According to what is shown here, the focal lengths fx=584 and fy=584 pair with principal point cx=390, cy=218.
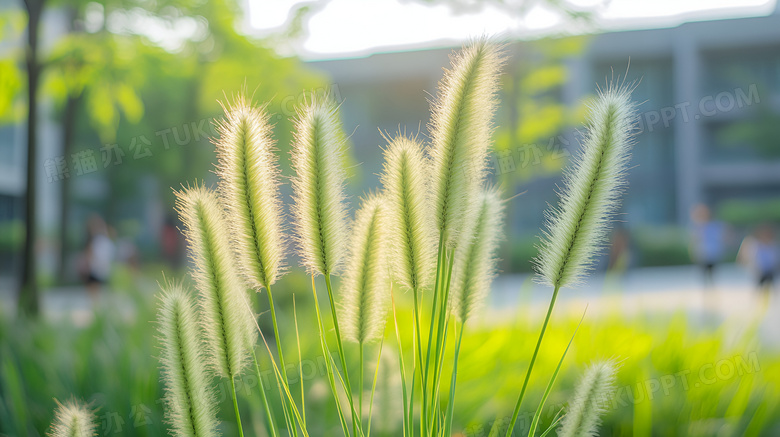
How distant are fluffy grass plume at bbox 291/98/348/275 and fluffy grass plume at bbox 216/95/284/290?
4cm

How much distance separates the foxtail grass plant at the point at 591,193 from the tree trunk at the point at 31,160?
5.33 meters

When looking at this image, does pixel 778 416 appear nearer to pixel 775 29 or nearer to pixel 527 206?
pixel 527 206

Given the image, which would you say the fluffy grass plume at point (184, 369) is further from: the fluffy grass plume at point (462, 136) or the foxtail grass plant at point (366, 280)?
the fluffy grass plume at point (462, 136)

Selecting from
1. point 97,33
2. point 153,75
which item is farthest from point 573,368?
point 153,75

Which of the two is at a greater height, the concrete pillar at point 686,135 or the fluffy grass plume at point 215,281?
the concrete pillar at point 686,135

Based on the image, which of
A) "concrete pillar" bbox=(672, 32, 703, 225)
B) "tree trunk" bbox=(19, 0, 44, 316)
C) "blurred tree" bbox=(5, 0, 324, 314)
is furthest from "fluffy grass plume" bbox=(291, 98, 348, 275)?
"concrete pillar" bbox=(672, 32, 703, 225)

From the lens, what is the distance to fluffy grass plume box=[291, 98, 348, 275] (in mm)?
758

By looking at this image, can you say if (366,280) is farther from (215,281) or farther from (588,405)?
(588,405)

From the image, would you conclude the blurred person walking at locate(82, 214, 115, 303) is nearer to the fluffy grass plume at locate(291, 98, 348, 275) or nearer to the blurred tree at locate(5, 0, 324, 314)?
the blurred tree at locate(5, 0, 324, 314)

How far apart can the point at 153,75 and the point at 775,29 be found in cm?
2707

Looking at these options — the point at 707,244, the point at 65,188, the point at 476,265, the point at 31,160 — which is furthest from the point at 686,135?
the point at 476,265

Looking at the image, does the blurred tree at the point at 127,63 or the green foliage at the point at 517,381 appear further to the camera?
the blurred tree at the point at 127,63

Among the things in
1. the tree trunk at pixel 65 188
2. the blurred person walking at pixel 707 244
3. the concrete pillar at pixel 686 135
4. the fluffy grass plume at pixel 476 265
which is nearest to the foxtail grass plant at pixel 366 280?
the fluffy grass plume at pixel 476 265

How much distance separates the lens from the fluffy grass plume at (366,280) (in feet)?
2.79
